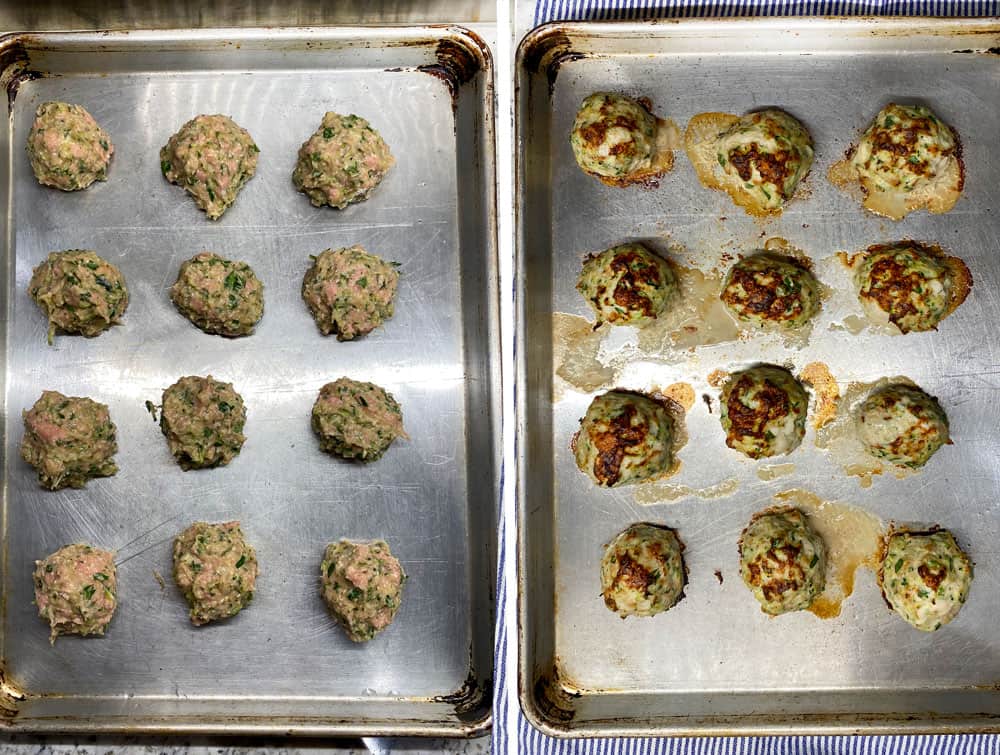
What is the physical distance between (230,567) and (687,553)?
1.44m

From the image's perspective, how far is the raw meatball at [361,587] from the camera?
2824 millimetres

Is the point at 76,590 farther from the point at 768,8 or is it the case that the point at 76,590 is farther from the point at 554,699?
the point at 768,8

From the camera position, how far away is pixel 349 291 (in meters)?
2.84

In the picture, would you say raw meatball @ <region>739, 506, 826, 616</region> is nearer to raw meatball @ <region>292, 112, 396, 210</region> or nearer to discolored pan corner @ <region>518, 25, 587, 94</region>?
discolored pan corner @ <region>518, 25, 587, 94</region>

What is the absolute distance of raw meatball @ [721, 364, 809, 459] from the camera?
2789 mm

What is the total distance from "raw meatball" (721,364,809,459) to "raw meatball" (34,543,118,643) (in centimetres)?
202

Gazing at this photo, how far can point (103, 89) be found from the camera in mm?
3000

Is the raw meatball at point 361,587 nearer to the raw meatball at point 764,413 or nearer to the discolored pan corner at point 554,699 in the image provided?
the discolored pan corner at point 554,699

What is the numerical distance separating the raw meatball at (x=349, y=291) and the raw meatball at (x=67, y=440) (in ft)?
2.52

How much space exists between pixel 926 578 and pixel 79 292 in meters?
2.72

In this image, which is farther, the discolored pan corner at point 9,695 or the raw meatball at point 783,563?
the discolored pan corner at point 9,695

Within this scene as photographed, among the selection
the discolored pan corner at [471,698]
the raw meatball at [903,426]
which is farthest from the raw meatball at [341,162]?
the raw meatball at [903,426]

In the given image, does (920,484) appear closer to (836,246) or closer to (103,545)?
(836,246)

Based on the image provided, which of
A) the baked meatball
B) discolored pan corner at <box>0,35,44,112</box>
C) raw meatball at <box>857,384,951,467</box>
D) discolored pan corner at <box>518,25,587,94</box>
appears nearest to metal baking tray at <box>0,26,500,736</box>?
discolored pan corner at <box>0,35,44,112</box>
